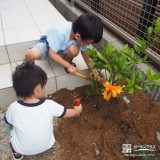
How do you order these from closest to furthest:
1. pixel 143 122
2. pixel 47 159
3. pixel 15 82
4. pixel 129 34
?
pixel 15 82, pixel 47 159, pixel 143 122, pixel 129 34

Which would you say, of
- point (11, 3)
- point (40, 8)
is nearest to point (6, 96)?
point (40, 8)

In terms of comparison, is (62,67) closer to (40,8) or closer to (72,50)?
(72,50)

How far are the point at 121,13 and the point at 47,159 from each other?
181 centimetres

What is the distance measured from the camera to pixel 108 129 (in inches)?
63.6

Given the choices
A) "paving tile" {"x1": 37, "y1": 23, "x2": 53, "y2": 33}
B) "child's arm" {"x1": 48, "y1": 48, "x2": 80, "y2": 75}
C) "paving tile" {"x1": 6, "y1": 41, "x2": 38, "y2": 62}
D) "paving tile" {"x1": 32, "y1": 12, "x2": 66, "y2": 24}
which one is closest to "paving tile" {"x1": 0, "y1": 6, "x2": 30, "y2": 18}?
"paving tile" {"x1": 32, "y1": 12, "x2": 66, "y2": 24}

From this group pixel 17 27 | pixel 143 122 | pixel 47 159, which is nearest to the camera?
pixel 47 159

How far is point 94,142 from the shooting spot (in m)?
1.54

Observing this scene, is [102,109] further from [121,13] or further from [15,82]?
[121,13]

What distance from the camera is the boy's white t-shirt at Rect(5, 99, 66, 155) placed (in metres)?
1.17

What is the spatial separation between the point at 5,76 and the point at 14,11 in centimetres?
156

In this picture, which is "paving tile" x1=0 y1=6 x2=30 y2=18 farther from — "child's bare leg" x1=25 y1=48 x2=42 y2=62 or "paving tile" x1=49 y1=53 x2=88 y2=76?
"child's bare leg" x1=25 y1=48 x2=42 y2=62

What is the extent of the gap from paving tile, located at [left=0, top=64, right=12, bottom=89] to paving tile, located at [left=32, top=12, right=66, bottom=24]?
0.99 m

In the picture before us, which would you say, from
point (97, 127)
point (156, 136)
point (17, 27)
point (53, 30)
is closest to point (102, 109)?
point (97, 127)

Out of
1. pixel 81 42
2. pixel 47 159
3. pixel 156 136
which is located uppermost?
pixel 81 42
